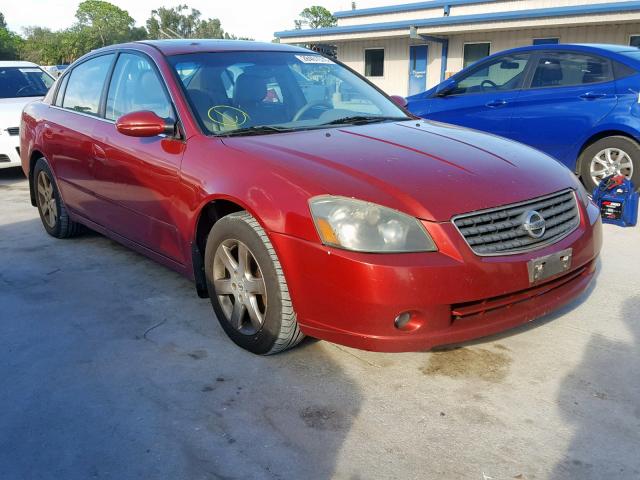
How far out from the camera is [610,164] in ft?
19.9

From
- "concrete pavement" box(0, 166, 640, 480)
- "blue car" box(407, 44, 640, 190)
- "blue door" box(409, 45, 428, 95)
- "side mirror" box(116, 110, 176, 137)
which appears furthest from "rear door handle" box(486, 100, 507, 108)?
"blue door" box(409, 45, 428, 95)

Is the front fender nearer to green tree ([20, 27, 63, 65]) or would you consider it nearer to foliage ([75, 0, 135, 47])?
green tree ([20, 27, 63, 65])

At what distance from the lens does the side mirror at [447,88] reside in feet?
23.9

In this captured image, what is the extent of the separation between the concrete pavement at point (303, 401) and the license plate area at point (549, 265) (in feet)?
1.62

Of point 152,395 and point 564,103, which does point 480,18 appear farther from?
point 152,395

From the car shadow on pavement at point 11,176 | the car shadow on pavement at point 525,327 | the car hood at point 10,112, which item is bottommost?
the car shadow on pavement at point 11,176

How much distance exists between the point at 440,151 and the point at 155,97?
1795 mm

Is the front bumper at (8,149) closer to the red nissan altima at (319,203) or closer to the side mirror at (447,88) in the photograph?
the red nissan altima at (319,203)

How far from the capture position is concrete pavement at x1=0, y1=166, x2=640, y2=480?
92.3 inches

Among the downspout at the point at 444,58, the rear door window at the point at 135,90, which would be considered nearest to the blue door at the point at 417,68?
the downspout at the point at 444,58

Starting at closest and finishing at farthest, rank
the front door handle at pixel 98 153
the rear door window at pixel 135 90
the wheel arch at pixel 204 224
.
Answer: the wheel arch at pixel 204 224 → the rear door window at pixel 135 90 → the front door handle at pixel 98 153

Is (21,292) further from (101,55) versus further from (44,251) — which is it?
(101,55)

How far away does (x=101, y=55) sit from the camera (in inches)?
185

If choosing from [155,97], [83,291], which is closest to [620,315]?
[155,97]
